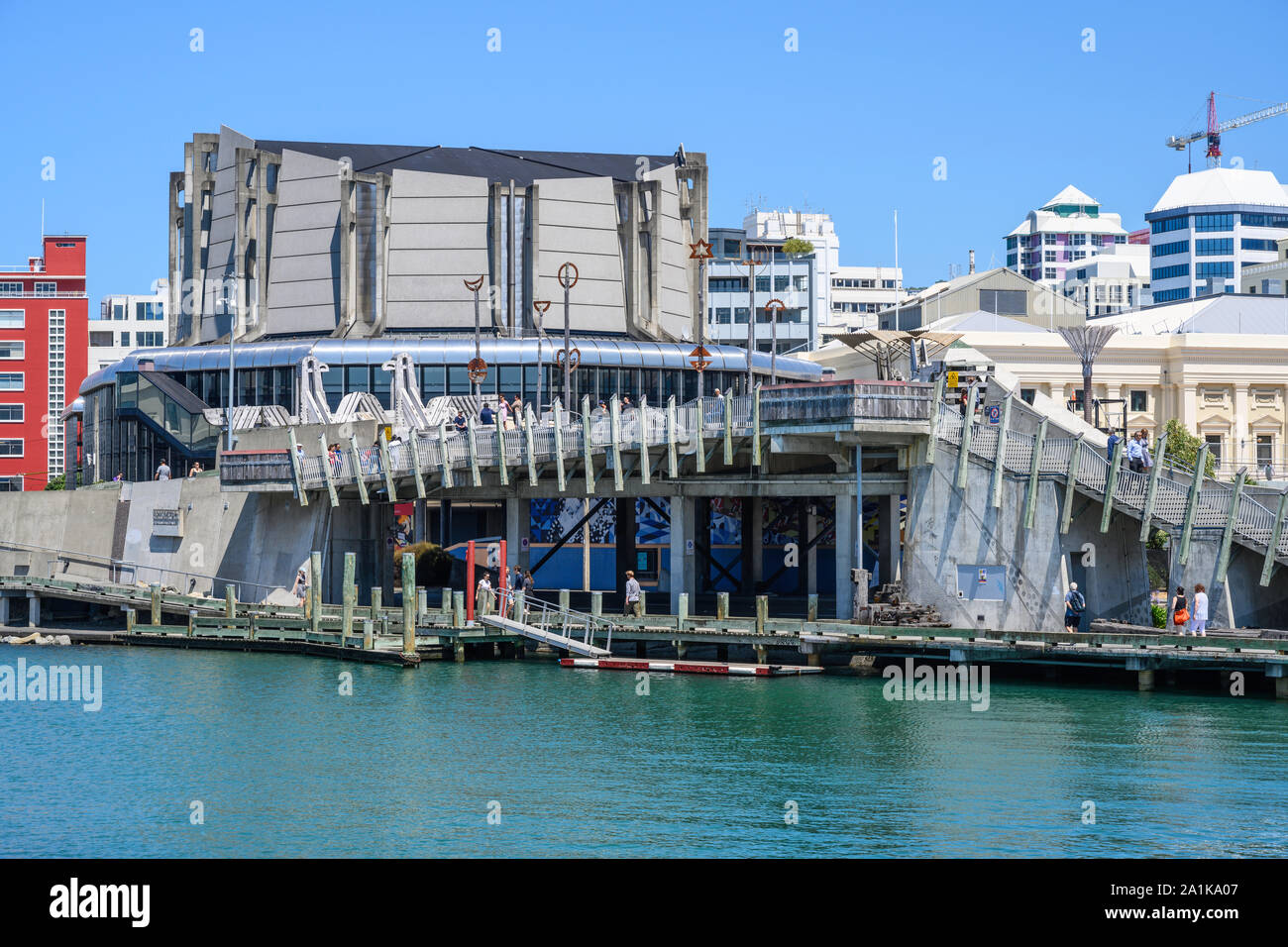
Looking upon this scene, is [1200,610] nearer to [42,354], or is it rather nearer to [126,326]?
[42,354]

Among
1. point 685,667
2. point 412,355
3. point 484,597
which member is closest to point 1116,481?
point 685,667

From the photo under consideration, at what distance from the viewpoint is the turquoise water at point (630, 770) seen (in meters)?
30.6

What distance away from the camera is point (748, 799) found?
33.7 metres

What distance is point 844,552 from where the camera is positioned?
57969mm

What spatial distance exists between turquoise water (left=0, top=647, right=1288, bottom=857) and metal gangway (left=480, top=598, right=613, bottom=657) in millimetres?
3392

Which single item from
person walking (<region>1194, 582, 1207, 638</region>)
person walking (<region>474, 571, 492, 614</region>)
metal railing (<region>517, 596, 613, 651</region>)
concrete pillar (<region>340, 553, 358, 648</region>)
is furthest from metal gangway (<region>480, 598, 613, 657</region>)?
person walking (<region>1194, 582, 1207, 638</region>)

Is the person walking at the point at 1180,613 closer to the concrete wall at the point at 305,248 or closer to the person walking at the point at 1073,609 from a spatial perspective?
the person walking at the point at 1073,609

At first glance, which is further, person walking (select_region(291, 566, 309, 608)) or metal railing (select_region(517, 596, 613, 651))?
person walking (select_region(291, 566, 309, 608))

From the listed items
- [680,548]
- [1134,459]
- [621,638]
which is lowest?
[621,638]

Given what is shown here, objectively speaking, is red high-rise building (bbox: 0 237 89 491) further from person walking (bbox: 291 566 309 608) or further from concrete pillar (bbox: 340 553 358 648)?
concrete pillar (bbox: 340 553 358 648)

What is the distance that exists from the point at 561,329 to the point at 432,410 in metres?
17.0

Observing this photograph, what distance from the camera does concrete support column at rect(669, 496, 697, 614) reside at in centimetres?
6106

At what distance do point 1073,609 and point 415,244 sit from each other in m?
53.0
